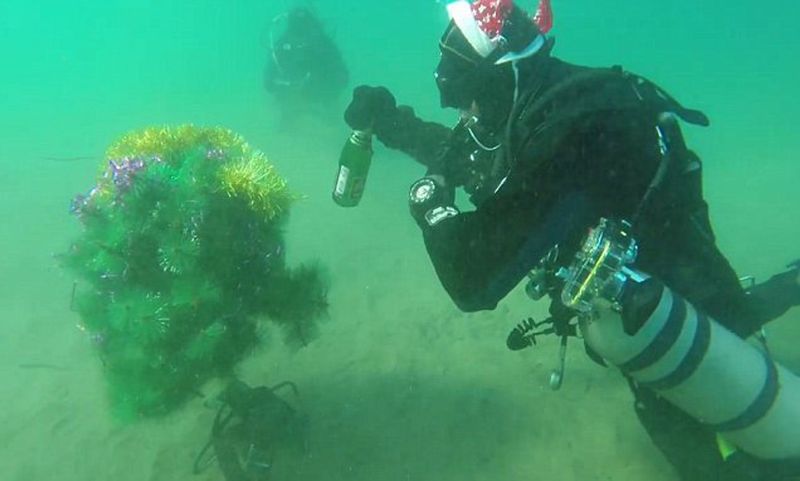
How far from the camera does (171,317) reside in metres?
4.07

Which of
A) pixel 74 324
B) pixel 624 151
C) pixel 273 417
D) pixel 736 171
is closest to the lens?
pixel 624 151

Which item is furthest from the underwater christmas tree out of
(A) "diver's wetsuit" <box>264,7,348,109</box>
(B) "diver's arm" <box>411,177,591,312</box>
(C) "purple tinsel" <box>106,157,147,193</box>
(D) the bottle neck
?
(A) "diver's wetsuit" <box>264,7,348,109</box>

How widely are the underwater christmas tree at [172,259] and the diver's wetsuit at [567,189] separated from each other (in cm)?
188

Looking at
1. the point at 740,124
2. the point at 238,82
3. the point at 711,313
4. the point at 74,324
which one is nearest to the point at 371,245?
the point at 74,324

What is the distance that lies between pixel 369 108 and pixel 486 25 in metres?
1.22

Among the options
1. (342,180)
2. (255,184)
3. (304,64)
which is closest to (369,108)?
(342,180)

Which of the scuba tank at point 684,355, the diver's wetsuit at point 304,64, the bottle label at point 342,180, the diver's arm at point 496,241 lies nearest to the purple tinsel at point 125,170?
the bottle label at point 342,180

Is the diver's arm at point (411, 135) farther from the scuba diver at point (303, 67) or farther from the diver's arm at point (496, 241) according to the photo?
the scuba diver at point (303, 67)

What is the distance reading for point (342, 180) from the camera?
411 cm

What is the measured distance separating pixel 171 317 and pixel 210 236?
0.68 metres

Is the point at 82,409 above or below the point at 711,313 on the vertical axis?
below

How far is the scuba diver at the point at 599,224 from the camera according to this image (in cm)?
261

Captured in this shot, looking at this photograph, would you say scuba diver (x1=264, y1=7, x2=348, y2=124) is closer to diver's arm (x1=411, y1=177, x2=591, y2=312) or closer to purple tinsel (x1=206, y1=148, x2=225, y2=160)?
purple tinsel (x1=206, y1=148, x2=225, y2=160)

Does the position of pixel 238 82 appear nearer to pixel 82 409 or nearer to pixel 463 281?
pixel 82 409
